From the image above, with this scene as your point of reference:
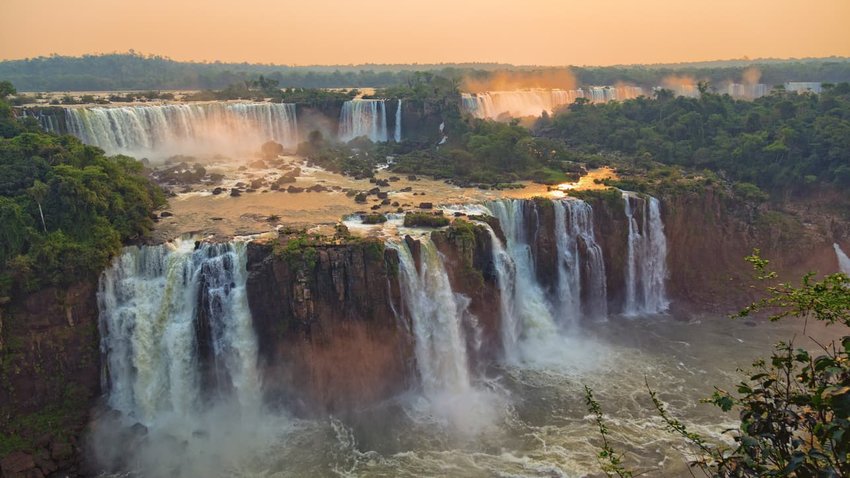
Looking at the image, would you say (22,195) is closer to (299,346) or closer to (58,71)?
(299,346)

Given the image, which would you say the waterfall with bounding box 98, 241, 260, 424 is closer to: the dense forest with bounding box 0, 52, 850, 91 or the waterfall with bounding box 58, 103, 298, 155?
the waterfall with bounding box 58, 103, 298, 155

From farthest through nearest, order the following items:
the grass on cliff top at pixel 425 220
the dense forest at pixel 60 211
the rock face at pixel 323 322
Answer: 1. the grass on cliff top at pixel 425 220
2. the rock face at pixel 323 322
3. the dense forest at pixel 60 211

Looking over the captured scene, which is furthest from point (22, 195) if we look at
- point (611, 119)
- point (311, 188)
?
point (611, 119)

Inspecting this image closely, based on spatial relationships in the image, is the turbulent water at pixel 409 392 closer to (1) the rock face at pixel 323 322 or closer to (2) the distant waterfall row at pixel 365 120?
(1) the rock face at pixel 323 322

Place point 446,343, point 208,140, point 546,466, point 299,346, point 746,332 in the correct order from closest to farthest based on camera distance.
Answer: point 546,466 < point 299,346 < point 446,343 < point 746,332 < point 208,140

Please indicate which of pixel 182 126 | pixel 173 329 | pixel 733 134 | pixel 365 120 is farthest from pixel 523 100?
pixel 173 329

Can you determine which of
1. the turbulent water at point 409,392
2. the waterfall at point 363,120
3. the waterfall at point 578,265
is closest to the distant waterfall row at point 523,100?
the waterfall at point 363,120

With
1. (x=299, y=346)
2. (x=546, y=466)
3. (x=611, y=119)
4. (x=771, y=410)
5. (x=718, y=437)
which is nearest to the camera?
(x=771, y=410)
